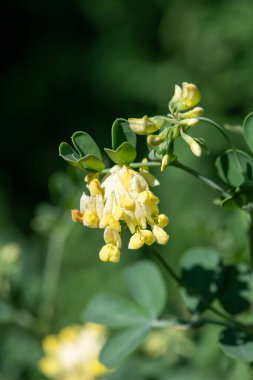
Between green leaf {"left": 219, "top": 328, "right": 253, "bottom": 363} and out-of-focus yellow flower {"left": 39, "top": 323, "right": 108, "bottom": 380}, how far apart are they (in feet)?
2.35

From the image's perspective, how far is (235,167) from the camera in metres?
0.92

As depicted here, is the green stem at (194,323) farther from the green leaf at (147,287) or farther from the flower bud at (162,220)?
the flower bud at (162,220)

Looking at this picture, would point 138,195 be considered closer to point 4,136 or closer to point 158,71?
point 158,71

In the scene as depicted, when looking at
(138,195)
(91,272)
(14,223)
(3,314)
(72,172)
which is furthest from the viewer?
(14,223)

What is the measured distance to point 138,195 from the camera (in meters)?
0.83

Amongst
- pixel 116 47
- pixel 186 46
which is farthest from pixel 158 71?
pixel 116 47

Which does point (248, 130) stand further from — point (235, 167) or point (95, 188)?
point (95, 188)

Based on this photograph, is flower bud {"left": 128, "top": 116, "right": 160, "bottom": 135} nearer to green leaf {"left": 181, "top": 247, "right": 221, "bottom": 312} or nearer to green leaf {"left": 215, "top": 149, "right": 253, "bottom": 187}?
green leaf {"left": 215, "top": 149, "right": 253, "bottom": 187}

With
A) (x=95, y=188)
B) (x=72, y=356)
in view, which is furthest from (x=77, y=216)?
(x=72, y=356)

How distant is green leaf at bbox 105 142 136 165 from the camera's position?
84 centimetres

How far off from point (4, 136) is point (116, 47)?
31.1 inches

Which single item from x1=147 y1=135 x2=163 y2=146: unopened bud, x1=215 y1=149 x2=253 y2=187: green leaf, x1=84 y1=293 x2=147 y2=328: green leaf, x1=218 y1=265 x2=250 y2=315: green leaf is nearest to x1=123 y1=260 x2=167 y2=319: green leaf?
x1=84 y1=293 x2=147 y2=328: green leaf

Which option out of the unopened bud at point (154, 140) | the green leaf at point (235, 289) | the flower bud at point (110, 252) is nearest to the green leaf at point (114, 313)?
the green leaf at point (235, 289)

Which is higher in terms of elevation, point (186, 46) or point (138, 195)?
point (138, 195)
